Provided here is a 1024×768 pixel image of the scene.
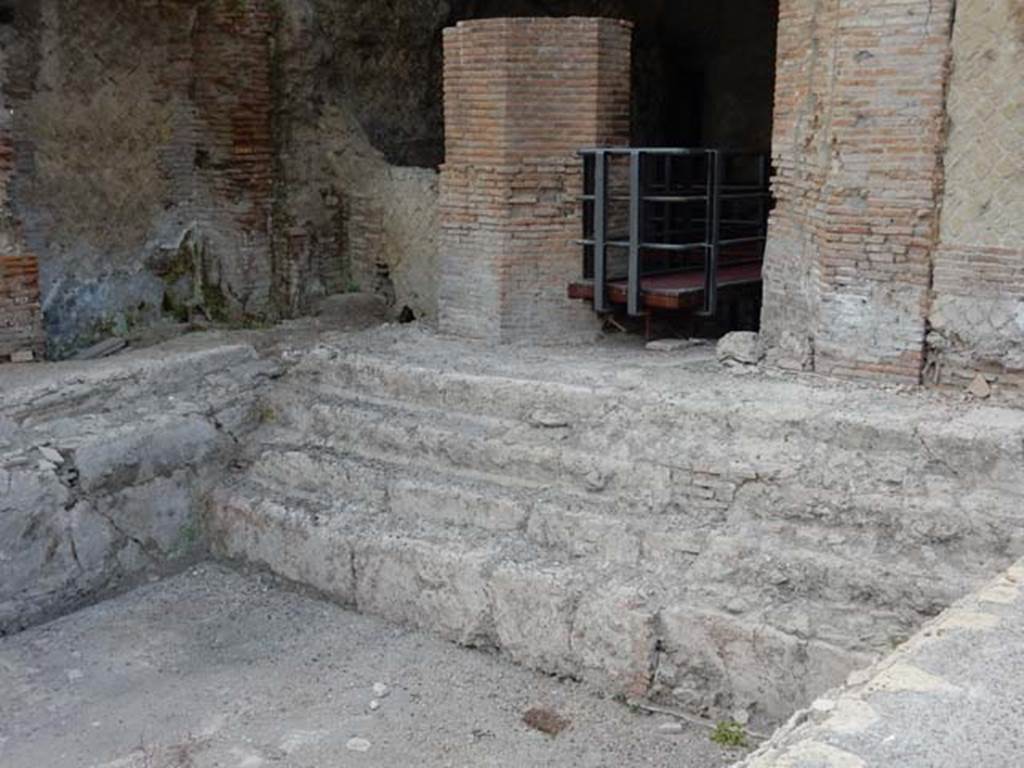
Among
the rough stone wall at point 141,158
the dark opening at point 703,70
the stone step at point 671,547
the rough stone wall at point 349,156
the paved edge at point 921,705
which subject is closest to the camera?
the paved edge at point 921,705

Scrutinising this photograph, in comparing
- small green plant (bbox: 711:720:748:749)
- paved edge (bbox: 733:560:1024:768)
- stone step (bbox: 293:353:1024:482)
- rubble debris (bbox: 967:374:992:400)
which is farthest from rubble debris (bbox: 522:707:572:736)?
rubble debris (bbox: 967:374:992:400)

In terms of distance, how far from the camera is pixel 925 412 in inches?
236

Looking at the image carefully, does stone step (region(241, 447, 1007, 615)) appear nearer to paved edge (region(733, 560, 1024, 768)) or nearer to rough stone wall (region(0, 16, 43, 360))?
paved edge (region(733, 560, 1024, 768))

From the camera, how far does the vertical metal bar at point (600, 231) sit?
771cm

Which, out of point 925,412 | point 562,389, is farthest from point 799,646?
point 562,389

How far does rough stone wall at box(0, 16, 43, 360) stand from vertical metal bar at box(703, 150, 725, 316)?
4522mm

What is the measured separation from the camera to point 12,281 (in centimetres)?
810

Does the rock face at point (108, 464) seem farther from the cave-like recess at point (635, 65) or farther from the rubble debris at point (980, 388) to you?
the rubble debris at point (980, 388)

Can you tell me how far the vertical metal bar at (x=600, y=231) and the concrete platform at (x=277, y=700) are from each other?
2.69 metres

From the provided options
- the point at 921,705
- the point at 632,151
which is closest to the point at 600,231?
the point at 632,151

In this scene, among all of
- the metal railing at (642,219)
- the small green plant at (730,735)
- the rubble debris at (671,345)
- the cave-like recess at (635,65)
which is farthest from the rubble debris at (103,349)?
the small green plant at (730,735)

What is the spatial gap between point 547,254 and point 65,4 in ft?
13.1

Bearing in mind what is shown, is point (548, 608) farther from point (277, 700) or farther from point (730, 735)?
point (277, 700)

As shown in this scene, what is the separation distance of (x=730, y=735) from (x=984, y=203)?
9.66ft
